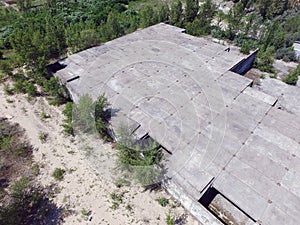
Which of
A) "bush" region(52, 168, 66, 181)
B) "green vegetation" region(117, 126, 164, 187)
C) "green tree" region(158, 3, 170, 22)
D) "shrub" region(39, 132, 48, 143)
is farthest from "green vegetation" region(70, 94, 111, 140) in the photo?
"green tree" region(158, 3, 170, 22)

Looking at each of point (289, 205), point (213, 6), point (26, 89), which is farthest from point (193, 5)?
point (289, 205)

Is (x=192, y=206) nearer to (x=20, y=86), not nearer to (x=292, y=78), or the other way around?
(x=292, y=78)

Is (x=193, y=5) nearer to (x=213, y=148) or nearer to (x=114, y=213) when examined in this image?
(x=213, y=148)

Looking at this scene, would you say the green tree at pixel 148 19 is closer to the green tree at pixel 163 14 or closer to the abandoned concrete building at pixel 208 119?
the green tree at pixel 163 14

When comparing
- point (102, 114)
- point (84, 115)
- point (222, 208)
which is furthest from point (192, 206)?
point (84, 115)

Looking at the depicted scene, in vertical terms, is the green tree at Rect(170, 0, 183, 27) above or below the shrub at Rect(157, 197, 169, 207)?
above

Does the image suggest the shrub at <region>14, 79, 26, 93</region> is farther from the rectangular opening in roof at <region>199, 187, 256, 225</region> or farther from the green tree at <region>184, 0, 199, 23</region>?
the green tree at <region>184, 0, 199, 23</region>
